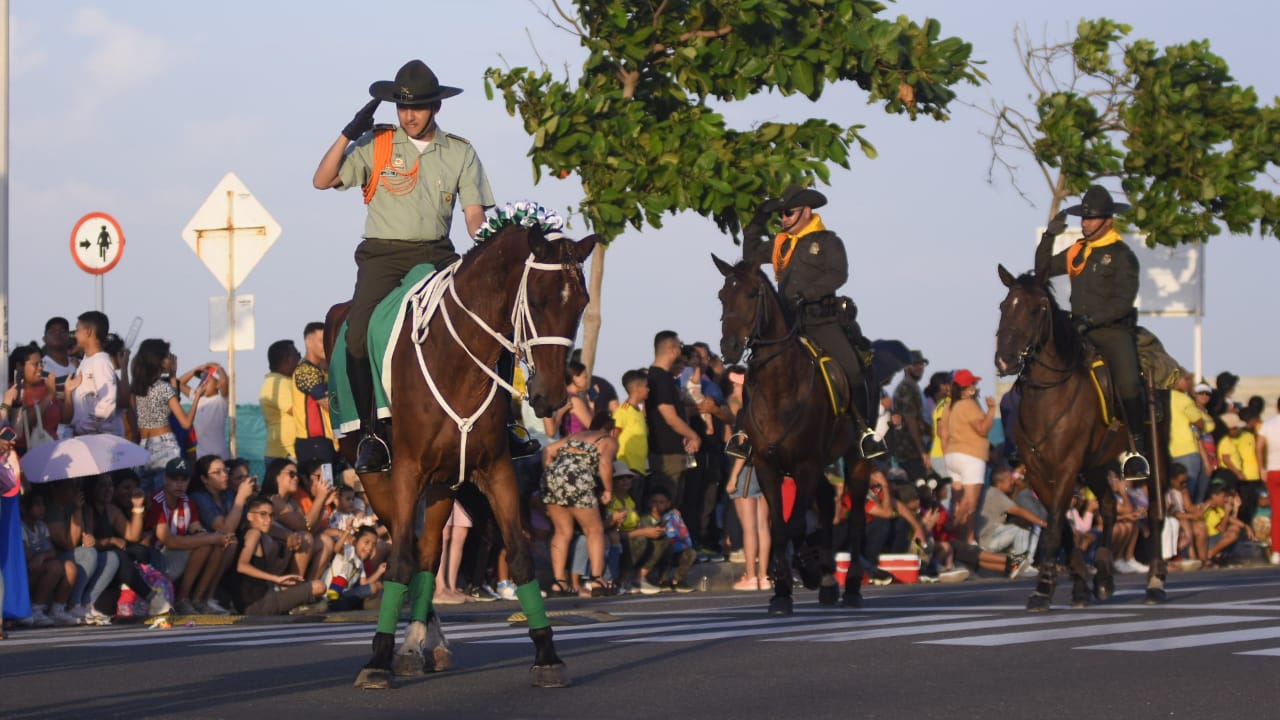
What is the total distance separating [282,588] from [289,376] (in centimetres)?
278

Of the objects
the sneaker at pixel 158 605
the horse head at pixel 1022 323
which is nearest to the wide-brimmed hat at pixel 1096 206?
the horse head at pixel 1022 323

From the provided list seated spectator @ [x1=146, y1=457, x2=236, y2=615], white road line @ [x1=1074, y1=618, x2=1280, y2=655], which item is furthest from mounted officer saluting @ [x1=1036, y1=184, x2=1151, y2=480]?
seated spectator @ [x1=146, y1=457, x2=236, y2=615]

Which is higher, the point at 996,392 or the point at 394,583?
the point at 996,392

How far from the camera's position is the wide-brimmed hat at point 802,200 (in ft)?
57.2

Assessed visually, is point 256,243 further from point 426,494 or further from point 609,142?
point 426,494

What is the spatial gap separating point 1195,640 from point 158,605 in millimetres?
8808

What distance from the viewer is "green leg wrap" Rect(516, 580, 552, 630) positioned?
10.2 metres

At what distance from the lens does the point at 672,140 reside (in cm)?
2216

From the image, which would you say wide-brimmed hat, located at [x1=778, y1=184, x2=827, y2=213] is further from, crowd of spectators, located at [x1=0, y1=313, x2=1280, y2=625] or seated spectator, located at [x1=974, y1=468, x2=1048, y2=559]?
seated spectator, located at [x1=974, y1=468, x2=1048, y2=559]

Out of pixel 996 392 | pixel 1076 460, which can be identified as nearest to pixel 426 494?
pixel 1076 460

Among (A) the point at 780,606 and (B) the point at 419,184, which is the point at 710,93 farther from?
(B) the point at 419,184

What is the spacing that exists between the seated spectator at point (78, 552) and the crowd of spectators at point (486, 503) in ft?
0.05

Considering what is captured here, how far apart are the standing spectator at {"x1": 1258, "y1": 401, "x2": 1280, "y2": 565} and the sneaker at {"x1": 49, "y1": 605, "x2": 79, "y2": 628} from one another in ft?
57.5

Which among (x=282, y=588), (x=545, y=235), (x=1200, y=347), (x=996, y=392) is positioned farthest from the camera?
(x=996, y=392)
